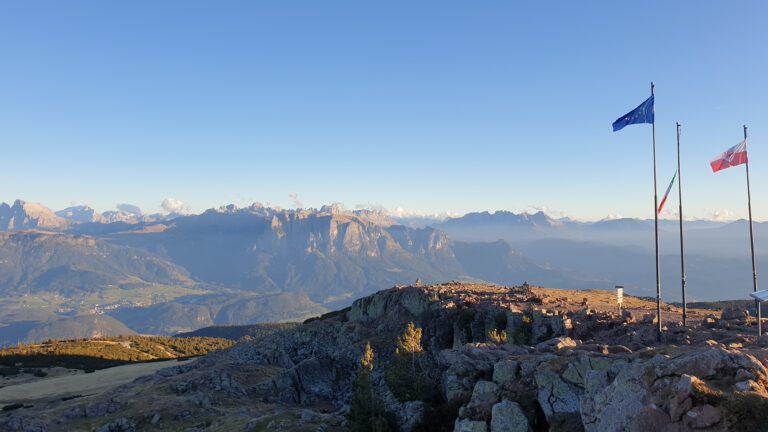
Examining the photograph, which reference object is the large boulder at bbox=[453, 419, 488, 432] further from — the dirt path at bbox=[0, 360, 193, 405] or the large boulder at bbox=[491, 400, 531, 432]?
the dirt path at bbox=[0, 360, 193, 405]

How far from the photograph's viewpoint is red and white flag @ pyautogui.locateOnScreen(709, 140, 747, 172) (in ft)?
131

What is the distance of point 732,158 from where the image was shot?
40.5m

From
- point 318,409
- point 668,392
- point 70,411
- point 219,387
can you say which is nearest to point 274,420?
point 318,409

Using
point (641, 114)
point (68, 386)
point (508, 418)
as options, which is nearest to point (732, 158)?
point (641, 114)

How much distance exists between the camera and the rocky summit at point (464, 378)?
18784 mm

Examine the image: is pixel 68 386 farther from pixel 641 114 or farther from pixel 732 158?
pixel 732 158

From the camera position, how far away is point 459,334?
63.1 meters

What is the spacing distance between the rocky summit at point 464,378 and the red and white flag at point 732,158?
13634 millimetres

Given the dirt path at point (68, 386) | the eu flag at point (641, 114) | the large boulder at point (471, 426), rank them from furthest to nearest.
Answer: the dirt path at point (68, 386) → the eu flag at point (641, 114) → the large boulder at point (471, 426)

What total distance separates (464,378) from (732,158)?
30.3 m

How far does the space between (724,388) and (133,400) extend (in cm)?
5997

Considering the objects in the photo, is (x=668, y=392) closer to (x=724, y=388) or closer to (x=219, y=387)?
(x=724, y=388)

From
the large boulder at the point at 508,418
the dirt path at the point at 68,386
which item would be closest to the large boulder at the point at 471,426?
the large boulder at the point at 508,418

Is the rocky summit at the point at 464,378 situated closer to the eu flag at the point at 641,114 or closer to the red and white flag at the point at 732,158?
the red and white flag at the point at 732,158
